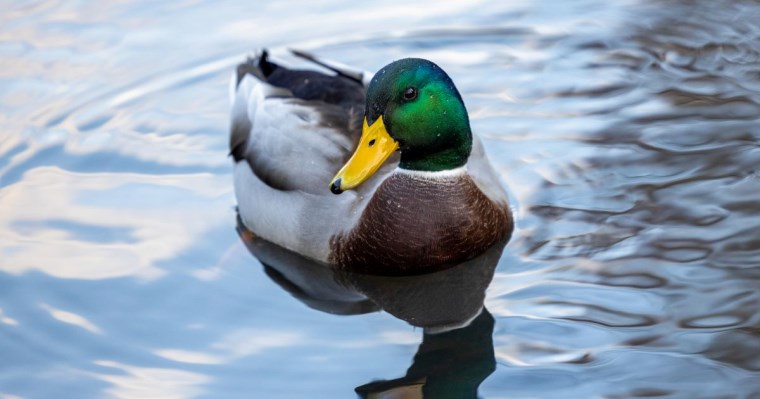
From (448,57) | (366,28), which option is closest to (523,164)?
(448,57)

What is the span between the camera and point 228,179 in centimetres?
718

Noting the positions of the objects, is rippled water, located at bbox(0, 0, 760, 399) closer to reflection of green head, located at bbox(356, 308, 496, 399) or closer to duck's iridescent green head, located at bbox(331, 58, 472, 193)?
reflection of green head, located at bbox(356, 308, 496, 399)

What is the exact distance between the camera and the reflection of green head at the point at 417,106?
5.67m

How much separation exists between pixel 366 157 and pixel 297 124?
78 cm

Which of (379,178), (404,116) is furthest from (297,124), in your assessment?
(404,116)

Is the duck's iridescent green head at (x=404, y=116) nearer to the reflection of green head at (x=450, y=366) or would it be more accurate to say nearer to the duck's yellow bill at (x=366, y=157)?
the duck's yellow bill at (x=366, y=157)

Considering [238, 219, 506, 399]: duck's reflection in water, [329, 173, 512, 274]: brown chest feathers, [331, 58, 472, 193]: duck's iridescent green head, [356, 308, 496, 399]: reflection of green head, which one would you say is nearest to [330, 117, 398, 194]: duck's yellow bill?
[331, 58, 472, 193]: duck's iridescent green head

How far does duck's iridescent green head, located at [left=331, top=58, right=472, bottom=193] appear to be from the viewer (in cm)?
567

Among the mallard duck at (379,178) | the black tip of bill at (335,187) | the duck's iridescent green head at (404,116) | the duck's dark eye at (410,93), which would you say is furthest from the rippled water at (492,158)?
the duck's dark eye at (410,93)

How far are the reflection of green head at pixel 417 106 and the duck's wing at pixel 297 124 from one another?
0.46 metres

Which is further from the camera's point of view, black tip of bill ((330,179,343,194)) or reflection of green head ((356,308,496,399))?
black tip of bill ((330,179,343,194))

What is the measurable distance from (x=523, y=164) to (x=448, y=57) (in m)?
1.62

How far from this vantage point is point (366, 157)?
5742 millimetres

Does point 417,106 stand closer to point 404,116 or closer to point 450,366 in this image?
point 404,116
